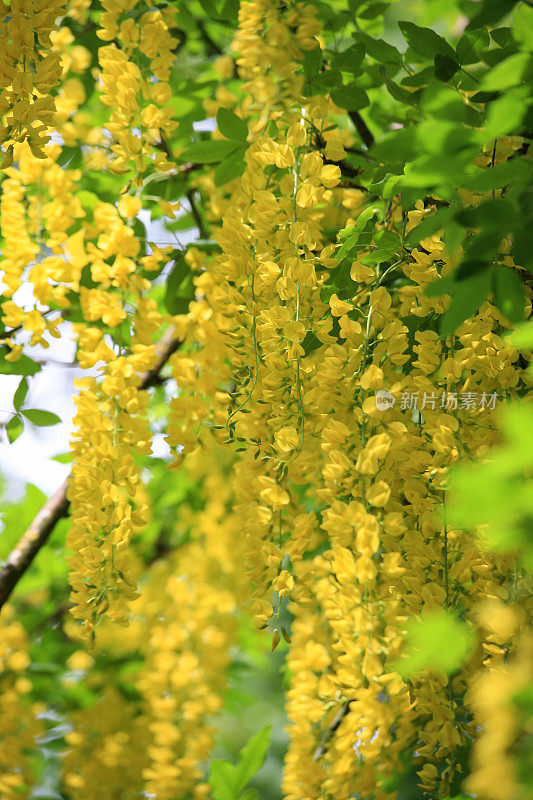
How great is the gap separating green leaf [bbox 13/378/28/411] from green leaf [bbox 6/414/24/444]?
0.02 meters

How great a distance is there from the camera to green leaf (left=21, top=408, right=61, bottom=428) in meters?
1.06

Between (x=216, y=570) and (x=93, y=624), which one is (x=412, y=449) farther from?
(x=216, y=570)

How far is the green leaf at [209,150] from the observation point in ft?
3.05

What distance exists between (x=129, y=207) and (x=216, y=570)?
1.08m

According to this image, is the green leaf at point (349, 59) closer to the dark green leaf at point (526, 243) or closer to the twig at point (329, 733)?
the dark green leaf at point (526, 243)

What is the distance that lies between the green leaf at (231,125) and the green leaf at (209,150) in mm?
13

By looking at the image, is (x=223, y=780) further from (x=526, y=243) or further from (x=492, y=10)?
(x=492, y=10)

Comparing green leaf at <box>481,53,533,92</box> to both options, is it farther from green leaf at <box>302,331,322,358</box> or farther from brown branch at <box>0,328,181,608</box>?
brown branch at <box>0,328,181,608</box>

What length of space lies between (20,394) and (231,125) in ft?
1.61

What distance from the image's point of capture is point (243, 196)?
91cm

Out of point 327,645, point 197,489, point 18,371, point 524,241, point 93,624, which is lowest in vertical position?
point 197,489

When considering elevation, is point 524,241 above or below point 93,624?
above

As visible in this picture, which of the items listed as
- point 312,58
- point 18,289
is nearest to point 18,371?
point 18,289

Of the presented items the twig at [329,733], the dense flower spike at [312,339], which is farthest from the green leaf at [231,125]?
the twig at [329,733]
